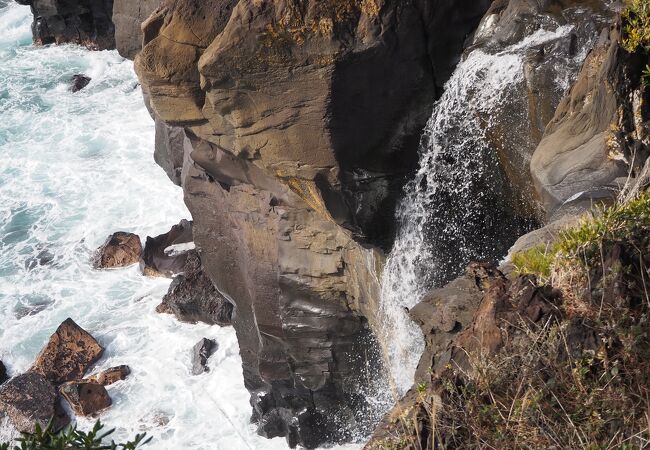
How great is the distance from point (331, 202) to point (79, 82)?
61.9 feet

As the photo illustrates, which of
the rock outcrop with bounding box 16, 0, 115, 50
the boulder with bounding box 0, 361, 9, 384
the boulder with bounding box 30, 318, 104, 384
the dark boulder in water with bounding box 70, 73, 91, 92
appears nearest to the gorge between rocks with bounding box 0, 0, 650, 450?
the boulder with bounding box 0, 361, 9, 384

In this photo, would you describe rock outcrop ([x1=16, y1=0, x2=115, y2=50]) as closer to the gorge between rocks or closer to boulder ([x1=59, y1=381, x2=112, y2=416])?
the gorge between rocks

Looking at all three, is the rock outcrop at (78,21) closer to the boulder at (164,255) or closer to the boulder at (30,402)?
the boulder at (164,255)

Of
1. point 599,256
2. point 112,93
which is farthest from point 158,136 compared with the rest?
point 599,256

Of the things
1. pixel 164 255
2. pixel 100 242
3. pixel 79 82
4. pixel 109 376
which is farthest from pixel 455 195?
pixel 79 82

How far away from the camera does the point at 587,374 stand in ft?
18.6

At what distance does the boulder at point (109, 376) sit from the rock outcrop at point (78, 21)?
1750 centimetres

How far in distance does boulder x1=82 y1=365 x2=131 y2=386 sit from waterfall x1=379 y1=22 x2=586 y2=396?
21.8 ft

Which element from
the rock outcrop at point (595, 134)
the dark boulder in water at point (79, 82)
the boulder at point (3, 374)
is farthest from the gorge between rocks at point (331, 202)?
the dark boulder in water at point (79, 82)

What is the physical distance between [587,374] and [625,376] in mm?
254

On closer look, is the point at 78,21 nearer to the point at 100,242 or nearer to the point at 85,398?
the point at 100,242

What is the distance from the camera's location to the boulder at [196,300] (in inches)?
715

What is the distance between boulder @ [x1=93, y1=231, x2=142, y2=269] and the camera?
20516mm

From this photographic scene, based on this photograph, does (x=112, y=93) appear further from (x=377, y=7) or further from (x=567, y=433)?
(x=567, y=433)
